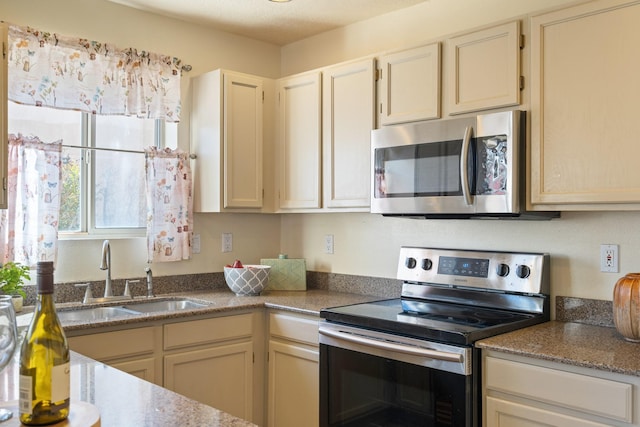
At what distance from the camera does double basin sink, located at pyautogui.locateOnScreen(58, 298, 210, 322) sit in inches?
109

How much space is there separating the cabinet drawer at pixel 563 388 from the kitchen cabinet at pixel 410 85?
45.6 inches

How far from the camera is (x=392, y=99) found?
2.80m

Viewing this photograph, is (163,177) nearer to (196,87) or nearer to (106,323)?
(196,87)

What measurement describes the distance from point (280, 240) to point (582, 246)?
1976mm

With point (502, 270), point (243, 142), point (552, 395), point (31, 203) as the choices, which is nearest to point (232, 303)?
point (243, 142)

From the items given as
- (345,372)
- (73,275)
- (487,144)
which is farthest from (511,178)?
(73,275)

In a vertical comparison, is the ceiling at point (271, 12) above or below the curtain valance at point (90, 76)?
above

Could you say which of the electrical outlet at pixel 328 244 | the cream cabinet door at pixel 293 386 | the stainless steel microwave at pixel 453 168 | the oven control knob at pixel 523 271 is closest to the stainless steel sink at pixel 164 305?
the cream cabinet door at pixel 293 386

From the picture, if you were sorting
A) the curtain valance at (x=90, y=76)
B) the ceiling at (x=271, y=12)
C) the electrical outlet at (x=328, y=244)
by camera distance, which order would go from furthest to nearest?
the electrical outlet at (x=328, y=244), the ceiling at (x=271, y=12), the curtain valance at (x=90, y=76)

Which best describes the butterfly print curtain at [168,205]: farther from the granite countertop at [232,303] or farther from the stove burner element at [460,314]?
the stove burner element at [460,314]

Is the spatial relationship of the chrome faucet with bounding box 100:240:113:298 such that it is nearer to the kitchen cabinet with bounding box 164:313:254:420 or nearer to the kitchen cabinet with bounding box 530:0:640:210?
the kitchen cabinet with bounding box 164:313:254:420

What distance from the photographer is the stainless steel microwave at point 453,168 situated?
2.29 metres

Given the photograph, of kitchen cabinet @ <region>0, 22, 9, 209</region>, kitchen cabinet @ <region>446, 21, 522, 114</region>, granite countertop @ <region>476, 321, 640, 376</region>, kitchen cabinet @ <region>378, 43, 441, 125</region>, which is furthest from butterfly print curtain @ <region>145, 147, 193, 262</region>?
granite countertop @ <region>476, 321, 640, 376</region>

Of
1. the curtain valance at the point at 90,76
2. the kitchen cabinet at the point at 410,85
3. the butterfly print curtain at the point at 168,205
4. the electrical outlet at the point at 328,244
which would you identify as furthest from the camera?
the electrical outlet at the point at 328,244
